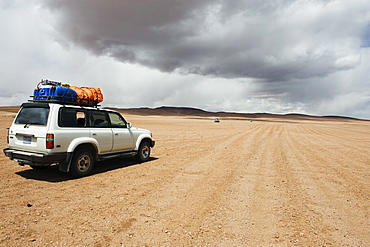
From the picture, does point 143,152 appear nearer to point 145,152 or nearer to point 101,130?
point 145,152

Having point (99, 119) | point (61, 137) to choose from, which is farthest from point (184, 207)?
point (99, 119)

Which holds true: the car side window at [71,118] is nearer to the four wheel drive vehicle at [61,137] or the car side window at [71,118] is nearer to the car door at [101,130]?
the four wheel drive vehicle at [61,137]

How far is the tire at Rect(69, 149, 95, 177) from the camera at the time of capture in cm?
655

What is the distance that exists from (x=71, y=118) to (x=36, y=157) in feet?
4.33

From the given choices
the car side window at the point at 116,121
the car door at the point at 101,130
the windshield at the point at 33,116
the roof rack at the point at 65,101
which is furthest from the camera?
the car side window at the point at 116,121

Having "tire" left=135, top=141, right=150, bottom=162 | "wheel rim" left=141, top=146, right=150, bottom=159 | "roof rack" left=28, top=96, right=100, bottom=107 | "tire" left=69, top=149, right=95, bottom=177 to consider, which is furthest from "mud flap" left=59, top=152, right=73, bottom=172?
"wheel rim" left=141, top=146, right=150, bottom=159

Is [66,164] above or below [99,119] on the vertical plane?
below

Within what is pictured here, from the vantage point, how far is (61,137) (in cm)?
617

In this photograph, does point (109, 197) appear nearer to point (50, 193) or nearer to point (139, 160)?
point (50, 193)

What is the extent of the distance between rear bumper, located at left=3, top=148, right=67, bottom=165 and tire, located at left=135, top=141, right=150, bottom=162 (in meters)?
3.12

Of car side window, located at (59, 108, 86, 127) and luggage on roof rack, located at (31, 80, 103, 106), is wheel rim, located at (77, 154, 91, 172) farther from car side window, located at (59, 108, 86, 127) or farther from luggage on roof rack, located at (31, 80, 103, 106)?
luggage on roof rack, located at (31, 80, 103, 106)

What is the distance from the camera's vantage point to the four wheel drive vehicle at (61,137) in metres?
6.04

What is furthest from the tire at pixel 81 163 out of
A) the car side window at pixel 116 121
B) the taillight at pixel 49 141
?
the car side window at pixel 116 121

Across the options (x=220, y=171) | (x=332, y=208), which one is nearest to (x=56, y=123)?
(x=220, y=171)
